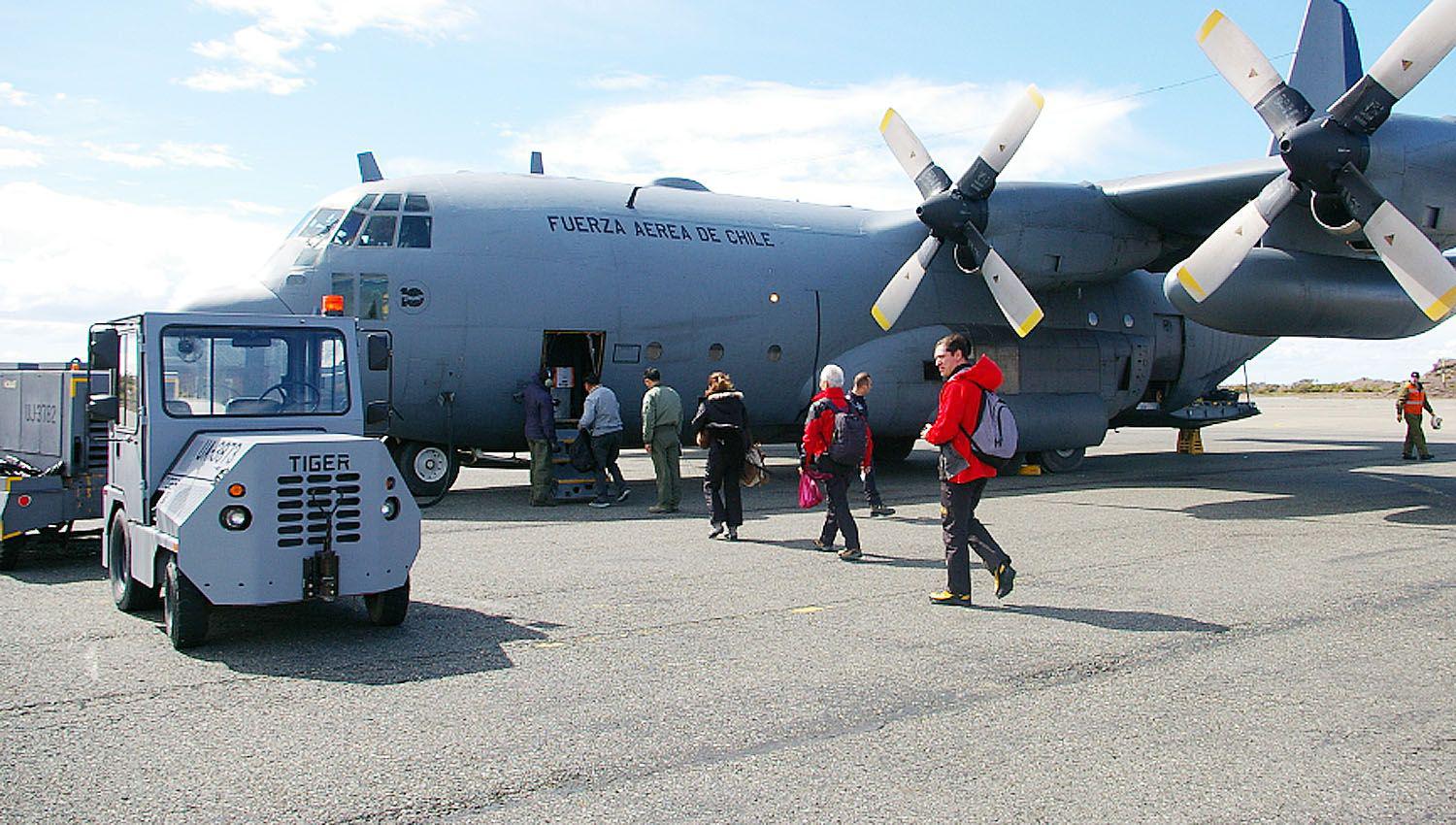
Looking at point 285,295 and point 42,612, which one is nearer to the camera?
point 42,612

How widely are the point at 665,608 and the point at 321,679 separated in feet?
8.09

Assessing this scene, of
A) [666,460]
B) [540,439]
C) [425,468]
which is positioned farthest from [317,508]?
[425,468]

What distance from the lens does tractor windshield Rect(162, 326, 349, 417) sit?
7191 mm

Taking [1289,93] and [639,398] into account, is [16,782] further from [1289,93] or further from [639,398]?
[1289,93]

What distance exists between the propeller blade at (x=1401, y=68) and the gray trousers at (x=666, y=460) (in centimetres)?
817

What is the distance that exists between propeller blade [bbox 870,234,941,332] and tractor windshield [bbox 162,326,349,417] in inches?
384

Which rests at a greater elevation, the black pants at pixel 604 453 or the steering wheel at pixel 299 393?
the steering wheel at pixel 299 393

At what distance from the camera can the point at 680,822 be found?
156 inches

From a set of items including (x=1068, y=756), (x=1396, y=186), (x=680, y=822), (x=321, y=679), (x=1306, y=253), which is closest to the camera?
(x=680, y=822)

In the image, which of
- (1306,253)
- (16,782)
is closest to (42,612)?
(16,782)

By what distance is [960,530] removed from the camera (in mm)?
7590

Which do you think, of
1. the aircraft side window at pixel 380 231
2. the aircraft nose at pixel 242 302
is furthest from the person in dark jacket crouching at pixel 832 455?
the aircraft nose at pixel 242 302

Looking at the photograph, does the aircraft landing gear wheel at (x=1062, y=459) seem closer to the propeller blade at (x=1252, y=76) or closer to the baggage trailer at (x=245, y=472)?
the propeller blade at (x=1252, y=76)

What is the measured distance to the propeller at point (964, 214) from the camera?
593 inches
